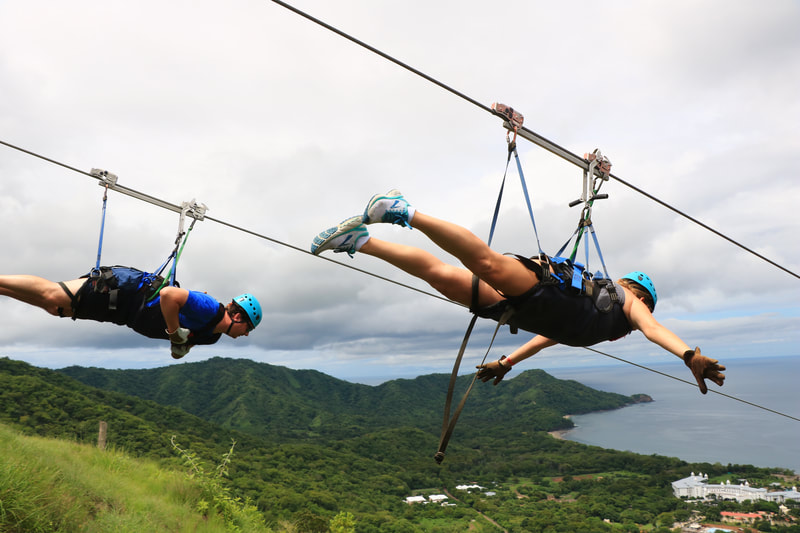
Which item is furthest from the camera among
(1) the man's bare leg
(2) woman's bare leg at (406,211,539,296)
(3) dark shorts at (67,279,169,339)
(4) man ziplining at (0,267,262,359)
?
(3) dark shorts at (67,279,169,339)

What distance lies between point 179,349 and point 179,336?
11.2 inches

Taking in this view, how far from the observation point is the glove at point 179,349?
4668 millimetres

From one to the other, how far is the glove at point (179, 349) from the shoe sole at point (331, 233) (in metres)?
2.54

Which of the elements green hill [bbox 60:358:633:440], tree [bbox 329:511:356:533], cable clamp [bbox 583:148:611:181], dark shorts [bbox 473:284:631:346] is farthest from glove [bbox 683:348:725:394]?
green hill [bbox 60:358:633:440]

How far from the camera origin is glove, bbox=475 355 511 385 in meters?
4.15

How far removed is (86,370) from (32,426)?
353 feet

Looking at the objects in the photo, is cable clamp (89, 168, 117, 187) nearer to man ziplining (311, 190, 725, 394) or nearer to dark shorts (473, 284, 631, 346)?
man ziplining (311, 190, 725, 394)

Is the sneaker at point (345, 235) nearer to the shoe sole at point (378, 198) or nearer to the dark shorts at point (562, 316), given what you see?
the shoe sole at point (378, 198)

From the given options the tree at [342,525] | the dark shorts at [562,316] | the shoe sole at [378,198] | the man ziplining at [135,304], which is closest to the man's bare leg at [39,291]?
the man ziplining at [135,304]

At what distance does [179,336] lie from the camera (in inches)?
176

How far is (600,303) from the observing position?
3234 millimetres

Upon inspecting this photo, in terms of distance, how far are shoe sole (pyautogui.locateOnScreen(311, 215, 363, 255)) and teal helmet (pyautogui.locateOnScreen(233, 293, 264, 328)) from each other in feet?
7.86

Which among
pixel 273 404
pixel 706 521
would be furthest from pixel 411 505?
pixel 273 404

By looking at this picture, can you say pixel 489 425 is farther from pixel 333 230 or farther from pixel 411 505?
pixel 333 230
